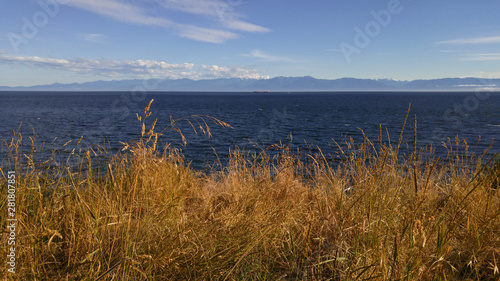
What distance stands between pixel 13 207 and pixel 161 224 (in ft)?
5.11

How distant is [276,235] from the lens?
3428mm

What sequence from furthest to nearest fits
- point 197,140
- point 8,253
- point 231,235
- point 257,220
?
point 197,140
point 257,220
point 231,235
point 8,253

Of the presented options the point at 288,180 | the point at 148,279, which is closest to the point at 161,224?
the point at 148,279

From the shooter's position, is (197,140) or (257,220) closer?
(257,220)

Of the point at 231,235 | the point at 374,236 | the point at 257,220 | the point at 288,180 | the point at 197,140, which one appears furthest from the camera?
the point at 197,140

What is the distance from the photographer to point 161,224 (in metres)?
3.44

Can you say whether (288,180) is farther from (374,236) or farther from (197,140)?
(197,140)

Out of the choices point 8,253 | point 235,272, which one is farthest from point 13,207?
point 235,272

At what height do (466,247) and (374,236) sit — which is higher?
(374,236)

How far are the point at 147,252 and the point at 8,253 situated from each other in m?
1.12

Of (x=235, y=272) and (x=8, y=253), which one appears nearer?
(x=8, y=253)

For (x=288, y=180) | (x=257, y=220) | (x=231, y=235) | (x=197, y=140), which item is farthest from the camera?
(x=197, y=140)

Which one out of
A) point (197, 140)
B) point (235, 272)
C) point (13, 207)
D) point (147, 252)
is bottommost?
point (197, 140)

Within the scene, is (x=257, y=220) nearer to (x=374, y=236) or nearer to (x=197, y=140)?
(x=374, y=236)
